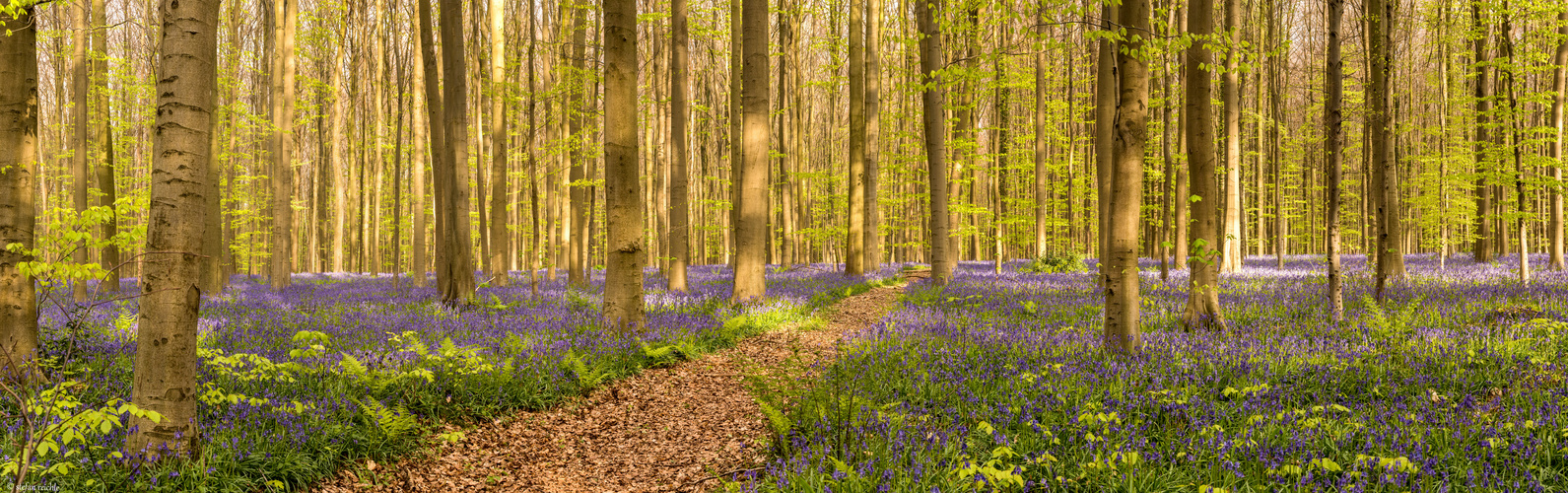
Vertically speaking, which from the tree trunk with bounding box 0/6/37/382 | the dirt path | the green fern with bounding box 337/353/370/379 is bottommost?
the dirt path

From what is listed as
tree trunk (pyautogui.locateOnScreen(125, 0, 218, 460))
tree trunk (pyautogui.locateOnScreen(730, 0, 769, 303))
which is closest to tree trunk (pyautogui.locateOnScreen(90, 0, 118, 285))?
tree trunk (pyautogui.locateOnScreen(125, 0, 218, 460))

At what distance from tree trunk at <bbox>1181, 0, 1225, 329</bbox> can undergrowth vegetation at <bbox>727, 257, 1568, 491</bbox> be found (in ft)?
1.71

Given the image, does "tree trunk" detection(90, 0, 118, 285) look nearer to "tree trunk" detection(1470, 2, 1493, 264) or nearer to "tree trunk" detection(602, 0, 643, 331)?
"tree trunk" detection(602, 0, 643, 331)

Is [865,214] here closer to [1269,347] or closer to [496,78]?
[496,78]

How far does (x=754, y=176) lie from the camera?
11.9 metres

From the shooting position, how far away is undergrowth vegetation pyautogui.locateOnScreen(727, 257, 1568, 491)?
141 inches

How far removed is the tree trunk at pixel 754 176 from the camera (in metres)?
11.2

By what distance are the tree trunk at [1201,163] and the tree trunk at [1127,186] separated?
63.0 inches

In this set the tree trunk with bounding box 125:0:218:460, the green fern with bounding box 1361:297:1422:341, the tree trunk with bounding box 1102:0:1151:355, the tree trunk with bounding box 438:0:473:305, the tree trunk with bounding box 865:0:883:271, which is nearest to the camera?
the tree trunk with bounding box 125:0:218:460

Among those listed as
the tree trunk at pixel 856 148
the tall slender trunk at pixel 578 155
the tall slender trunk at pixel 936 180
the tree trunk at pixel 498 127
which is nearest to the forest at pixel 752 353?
the tree trunk at pixel 498 127

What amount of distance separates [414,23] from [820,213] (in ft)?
91.2

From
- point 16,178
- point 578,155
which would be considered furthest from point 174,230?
point 578,155

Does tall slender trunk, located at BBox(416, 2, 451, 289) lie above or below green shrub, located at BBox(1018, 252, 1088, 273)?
above

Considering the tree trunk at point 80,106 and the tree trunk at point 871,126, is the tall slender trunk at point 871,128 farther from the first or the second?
the tree trunk at point 80,106
